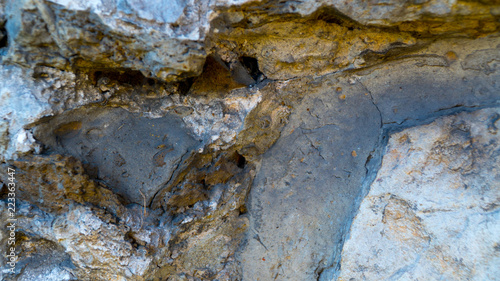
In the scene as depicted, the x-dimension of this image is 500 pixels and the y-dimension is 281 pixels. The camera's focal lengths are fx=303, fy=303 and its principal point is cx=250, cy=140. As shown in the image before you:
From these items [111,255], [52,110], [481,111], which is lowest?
[111,255]

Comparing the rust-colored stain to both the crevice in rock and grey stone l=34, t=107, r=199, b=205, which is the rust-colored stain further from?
the crevice in rock

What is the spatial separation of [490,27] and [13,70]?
2000 millimetres

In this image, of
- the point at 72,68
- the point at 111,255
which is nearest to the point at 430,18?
the point at 72,68

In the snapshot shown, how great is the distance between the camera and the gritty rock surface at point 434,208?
1.37 m

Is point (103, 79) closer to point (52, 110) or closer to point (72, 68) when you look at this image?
point (72, 68)

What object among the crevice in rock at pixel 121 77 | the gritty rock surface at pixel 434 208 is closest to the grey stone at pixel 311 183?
the gritty rock surface at pixel 434 208

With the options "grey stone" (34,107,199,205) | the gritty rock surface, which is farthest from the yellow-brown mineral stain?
"grey stone" (34,107,199,205)

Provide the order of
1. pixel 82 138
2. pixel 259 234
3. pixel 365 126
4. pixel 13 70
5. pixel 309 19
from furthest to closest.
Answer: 1. pixel 259 234
2. pixel 365 126
3. pixel 82 138
4. pixel 309 19
5. pixel 13 70

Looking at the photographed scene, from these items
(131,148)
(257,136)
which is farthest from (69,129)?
(257,136)

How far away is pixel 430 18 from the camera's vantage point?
124 centimetres

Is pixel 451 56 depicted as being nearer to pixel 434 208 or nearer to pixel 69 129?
pixel 434 208

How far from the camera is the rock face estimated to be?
4.04ft

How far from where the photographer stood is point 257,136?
1660 mm

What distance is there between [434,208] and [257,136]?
93 cm
